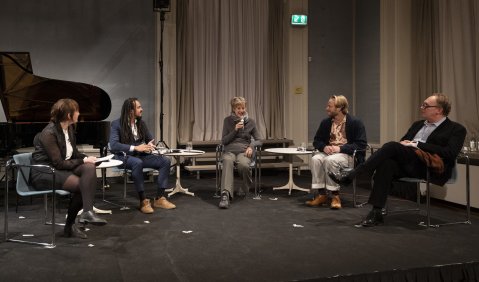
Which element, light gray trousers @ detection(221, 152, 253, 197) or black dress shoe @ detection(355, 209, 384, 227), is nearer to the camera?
black dress shoe @ detection(355, 209, 384, 227)

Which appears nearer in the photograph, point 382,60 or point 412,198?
point 412,198

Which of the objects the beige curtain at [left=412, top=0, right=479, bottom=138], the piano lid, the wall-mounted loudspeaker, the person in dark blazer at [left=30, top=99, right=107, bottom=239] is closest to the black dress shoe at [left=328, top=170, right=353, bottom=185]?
the person in dark blazer at [left=30, top=99, right=107, bottom=239]

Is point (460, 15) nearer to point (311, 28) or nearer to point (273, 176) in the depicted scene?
point (311, 28)

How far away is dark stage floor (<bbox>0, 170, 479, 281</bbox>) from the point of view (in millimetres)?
2887

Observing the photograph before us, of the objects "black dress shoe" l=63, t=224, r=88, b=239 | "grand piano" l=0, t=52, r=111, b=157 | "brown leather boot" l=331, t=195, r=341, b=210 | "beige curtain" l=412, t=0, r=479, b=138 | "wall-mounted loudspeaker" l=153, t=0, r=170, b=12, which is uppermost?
"wall-mounted loudspeaker" l=153, t=0, r=170, b=12

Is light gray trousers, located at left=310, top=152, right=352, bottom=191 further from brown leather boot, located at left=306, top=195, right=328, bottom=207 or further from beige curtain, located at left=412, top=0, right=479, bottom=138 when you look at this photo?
beige curtain, located at left=412, top=0, right=479, bottom=138

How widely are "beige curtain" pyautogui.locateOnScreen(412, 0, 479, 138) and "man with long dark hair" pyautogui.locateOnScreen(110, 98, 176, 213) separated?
355 centimetres

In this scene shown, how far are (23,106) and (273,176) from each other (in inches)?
140

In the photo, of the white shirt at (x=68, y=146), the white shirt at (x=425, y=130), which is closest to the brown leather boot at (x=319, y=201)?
the white shirt at (x=425, y=130)

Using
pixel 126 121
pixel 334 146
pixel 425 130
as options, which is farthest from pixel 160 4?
pixel 425 130

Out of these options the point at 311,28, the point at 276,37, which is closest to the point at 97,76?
the point at 276,37

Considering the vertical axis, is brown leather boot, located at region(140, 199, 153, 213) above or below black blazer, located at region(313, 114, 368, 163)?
below

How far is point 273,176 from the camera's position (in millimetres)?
7441

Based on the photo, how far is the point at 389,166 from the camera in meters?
4.02
